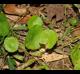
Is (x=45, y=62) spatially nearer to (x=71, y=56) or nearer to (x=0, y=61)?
(x=71, y=56)

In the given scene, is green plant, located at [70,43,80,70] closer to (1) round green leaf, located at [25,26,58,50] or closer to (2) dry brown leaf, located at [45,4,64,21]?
(1) round green leaf, located at [25,26,58,50]

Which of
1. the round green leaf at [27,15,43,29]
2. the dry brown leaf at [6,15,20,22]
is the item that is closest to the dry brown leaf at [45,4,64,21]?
the round green leaf at [27,15,43,29]

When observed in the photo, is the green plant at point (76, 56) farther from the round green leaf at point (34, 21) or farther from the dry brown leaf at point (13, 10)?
the dry brown leaf at point (13, 10)

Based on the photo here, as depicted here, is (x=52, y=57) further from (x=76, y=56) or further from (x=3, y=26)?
(x=3, y=26)

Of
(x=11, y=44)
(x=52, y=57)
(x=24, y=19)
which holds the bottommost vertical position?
(x=52, y=57)

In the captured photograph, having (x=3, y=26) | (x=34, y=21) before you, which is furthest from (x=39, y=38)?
(x=3, y=26)
